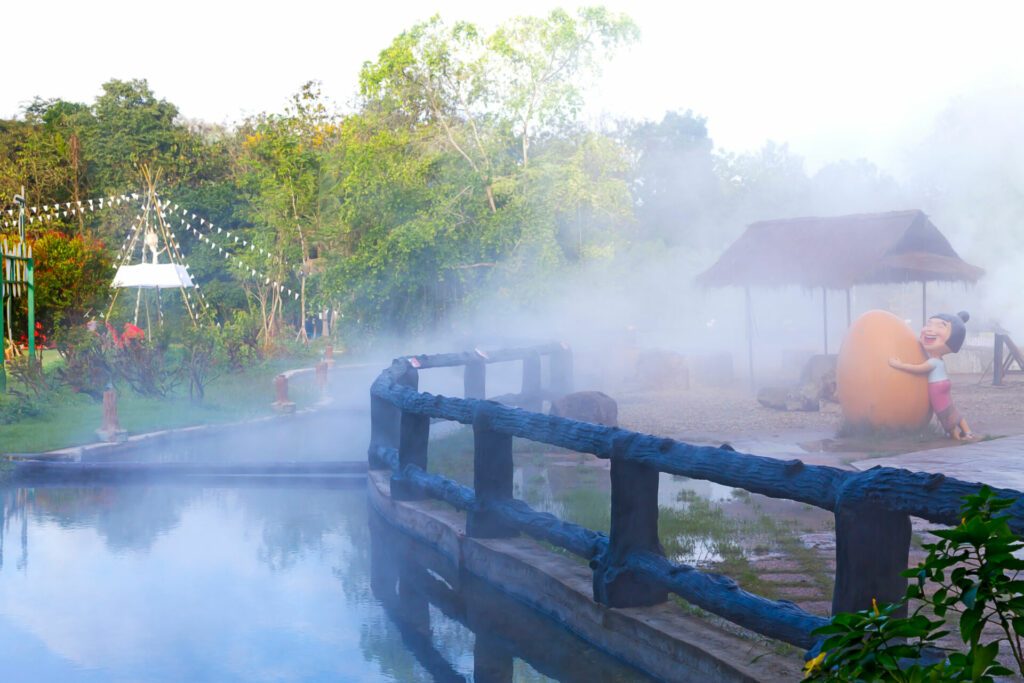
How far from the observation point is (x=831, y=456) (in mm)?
12398

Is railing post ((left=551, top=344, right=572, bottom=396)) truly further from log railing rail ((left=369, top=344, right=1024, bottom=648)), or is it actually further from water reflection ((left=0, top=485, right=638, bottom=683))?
water reflection ((left=0, top=485, right=638, bottom=683))

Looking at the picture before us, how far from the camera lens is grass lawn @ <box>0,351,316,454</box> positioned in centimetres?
1487

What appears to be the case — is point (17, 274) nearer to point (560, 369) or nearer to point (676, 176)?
point (560, 369)

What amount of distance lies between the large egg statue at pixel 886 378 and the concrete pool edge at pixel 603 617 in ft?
22.8

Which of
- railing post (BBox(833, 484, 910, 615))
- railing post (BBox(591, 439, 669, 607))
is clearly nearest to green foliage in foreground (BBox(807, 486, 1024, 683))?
railing post (BBox(833, 484, 910, 615))

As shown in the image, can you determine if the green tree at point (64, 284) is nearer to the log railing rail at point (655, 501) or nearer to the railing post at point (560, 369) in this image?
the railing post at point (560, 369)

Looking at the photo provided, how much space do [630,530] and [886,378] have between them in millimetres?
8906

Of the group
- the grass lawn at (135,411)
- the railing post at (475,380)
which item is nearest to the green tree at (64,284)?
the grass lawn at (135,411)

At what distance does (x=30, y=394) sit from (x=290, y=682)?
15069 mm

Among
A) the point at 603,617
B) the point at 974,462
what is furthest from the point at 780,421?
the point at 603,617

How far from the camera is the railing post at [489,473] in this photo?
25.0 ft

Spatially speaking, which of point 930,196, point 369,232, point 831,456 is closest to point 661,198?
point 930,196

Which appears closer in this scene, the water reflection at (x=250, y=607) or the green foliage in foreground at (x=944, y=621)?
the green foliage in foreground at (x=944, y=621)

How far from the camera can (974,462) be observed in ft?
37.7
